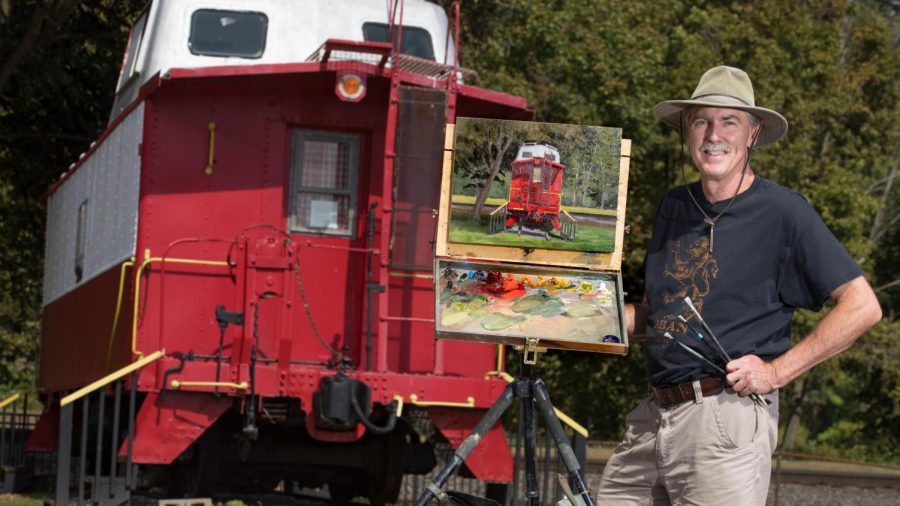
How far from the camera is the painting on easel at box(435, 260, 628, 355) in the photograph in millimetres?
5406

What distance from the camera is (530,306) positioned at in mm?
5562

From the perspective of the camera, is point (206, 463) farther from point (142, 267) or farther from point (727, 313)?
point (727, 313)

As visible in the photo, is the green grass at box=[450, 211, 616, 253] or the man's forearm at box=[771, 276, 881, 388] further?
the green grass at box=[450, 211, 616, 253]

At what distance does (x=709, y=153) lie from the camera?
5395mm

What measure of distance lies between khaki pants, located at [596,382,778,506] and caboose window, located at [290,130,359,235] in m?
6.84

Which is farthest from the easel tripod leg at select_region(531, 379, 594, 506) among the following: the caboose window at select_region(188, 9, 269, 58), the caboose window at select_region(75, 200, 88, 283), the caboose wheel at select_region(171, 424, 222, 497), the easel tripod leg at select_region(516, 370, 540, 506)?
the caboose window at select_region(75, 200, 88, 283)

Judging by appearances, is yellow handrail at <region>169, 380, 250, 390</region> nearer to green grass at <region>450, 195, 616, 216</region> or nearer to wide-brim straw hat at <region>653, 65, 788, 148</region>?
green grass at <region>450, 195, 616, 216</region>

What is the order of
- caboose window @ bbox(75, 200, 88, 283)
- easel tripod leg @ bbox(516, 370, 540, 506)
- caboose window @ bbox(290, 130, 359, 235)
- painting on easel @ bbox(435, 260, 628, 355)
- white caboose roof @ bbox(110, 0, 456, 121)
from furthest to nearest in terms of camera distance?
caboose window @ bbox(75, 200, 88, 283), white caboose roof @ bbox(110, 0, 456, 121), caboose window @ bbox(290, 130, 359, 235), easel tripod leg @ bbox(516, 370, 540, 506), painting on easel @ bbox(435, 260, 628, 355)

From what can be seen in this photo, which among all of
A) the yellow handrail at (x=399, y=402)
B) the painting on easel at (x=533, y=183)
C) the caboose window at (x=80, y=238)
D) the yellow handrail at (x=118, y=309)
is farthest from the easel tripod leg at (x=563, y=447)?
the caboose window at (x=80, y=238)

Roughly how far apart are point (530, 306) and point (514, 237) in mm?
328

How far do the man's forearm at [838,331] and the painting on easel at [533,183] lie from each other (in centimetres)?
93

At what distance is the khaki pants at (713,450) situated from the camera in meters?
5.11

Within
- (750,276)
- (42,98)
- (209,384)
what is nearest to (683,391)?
(750,276)

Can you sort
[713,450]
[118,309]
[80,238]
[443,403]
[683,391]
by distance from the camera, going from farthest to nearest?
[80,238], [118,309], [443,403], [683,391], [713,450]
